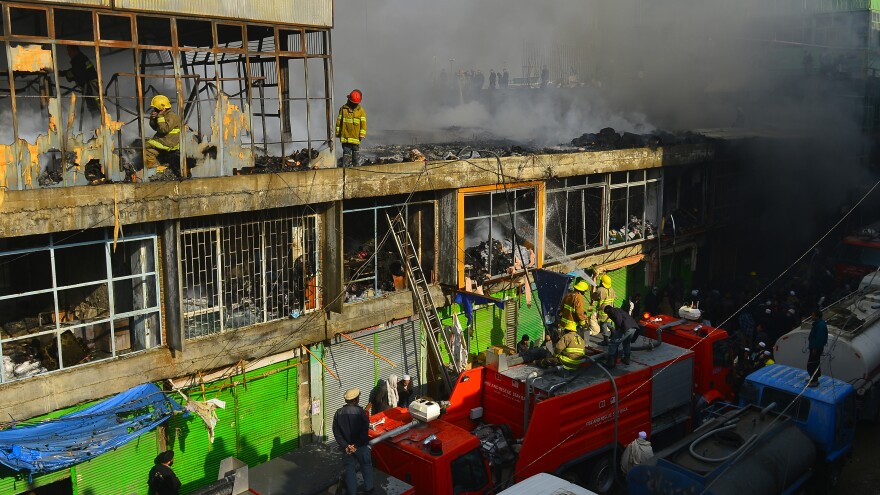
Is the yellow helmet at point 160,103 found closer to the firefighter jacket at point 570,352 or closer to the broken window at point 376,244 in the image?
the broken window at point 376,244

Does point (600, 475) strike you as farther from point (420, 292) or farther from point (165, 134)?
point (165, 134)

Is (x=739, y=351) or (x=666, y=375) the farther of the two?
(x=739, y=351)

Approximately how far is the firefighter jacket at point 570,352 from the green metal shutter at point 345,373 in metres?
3.85

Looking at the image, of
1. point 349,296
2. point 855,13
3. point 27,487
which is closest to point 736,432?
point 349,296

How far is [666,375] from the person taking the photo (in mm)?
10875

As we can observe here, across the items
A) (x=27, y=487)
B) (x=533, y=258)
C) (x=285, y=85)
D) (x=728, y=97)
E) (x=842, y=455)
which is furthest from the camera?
(x=728, y=97)

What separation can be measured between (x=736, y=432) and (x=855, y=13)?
28129mm

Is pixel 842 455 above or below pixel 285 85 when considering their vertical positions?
below

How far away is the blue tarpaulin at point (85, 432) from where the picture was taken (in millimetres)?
8273

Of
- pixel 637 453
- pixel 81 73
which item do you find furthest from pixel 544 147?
pixel 81 73

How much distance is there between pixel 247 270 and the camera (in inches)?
442

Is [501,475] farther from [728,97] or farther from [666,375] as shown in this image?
[728,97]

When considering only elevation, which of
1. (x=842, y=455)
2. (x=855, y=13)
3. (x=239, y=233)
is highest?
(x=855, y=13)

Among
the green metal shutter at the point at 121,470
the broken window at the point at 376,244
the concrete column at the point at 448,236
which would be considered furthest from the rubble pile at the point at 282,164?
the green metal shutter at the point at 121,470
